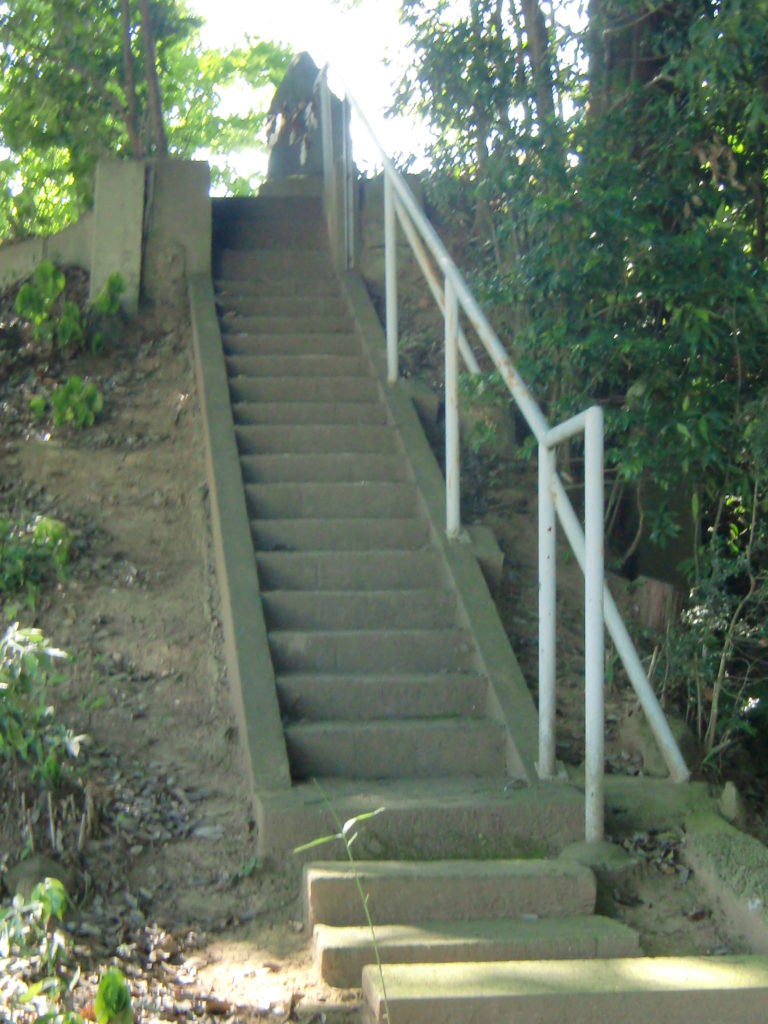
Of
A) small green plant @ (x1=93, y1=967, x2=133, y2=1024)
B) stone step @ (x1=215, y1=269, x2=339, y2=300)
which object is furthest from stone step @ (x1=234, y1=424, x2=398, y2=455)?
small green plant @ (x1=93, y1=967, x2=133, y2=1024)

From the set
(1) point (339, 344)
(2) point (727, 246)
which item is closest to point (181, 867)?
(2) point (727, 246)

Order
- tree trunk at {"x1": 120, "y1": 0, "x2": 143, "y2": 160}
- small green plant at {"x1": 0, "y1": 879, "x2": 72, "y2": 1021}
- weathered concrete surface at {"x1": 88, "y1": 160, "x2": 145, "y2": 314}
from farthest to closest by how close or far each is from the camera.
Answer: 1. tree trunk at {"x1": 120, "y1": 0, "x2": 143, "y2": 160}
2. weathered concrete surface at {"x1": 88, "y1": 160, "x2": 145, "y2": 314}
3. small green plant at {"x1": 0, "y1": 879, "x2": 72, "y2": 1021}

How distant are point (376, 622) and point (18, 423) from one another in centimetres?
262

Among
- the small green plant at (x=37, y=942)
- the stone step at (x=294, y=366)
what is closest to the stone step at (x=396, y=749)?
the small green plant at (x=37, y=942)

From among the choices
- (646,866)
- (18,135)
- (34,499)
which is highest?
(18,135)

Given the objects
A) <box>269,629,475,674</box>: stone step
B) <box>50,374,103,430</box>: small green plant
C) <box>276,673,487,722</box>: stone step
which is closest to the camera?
<box>276,673,487,722</box>: stone step

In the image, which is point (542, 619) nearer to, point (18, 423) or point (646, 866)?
point (646, 866)

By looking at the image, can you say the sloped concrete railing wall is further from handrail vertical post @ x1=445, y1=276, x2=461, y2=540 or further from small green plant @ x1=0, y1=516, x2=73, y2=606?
handrail vertical post @ x1=445, y1=276, x2=461, y2=540

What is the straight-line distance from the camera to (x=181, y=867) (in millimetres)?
3816

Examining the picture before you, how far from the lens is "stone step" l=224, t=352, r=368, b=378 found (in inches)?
265

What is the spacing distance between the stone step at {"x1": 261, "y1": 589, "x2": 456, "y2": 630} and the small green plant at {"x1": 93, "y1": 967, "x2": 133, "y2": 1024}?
7.60 feet

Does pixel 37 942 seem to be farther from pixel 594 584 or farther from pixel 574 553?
pixel 574 553

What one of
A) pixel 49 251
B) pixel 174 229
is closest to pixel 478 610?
pixel 174 229

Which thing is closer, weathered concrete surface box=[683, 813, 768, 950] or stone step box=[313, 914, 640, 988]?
stone step box=[313, 914, 640, 988]
